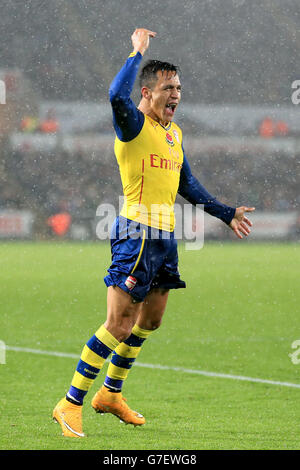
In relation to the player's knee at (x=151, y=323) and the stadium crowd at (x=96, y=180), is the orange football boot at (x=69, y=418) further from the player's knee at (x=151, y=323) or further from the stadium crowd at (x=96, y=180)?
the stadium crowd at (x=96, y=180)

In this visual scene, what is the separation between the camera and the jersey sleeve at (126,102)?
12.1 feet

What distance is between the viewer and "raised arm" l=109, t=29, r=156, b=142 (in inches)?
146

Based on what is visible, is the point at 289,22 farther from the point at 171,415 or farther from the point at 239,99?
the point at 171,415

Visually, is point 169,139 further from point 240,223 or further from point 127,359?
point 127,359

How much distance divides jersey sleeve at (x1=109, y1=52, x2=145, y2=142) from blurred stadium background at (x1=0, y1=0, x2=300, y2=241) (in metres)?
18.6

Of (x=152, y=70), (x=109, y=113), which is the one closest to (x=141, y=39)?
(x=152, y=70)

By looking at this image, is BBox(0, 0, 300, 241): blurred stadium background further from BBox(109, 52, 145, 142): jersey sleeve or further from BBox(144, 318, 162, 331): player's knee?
BBox(109, 52, 145, 142): jersey sleeve

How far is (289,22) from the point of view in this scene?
1114 inches

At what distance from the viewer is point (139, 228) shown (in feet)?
13.1

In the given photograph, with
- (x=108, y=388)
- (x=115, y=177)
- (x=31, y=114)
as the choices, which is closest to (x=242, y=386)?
(x=108, y=388)

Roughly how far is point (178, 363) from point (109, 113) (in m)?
22.8

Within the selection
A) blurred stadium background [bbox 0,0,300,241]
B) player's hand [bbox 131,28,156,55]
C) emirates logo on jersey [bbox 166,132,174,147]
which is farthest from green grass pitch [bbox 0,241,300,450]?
blurred stadium background [bbox 0,0,300,241]

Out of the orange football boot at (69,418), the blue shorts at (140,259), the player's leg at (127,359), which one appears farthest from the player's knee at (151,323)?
the orange football boot at (69,418)
